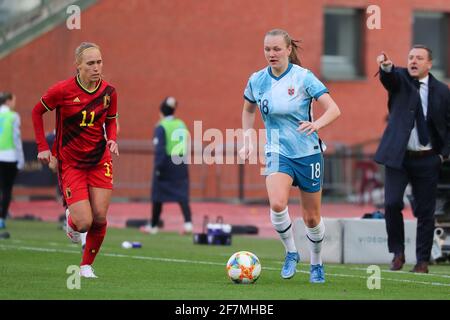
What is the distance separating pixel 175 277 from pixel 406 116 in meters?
3.37

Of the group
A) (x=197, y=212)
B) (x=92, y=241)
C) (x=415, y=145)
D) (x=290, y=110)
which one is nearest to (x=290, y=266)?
(x=290, y=110)

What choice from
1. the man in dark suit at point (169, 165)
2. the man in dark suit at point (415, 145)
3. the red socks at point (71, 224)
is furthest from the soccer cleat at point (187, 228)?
the red socks at point (71, 224)

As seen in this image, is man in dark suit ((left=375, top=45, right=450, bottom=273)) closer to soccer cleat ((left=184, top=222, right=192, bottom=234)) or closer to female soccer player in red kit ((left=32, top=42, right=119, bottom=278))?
female soccer player in red kit ((left=32, top=42, right=119, bottom=278))

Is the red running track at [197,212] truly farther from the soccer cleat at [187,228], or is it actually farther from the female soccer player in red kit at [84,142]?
the female soccer player in red kit at [84,142]

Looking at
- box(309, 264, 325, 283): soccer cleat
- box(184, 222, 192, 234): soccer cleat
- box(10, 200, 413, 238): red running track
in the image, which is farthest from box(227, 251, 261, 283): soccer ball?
box(10, 200, 413, 238): red running track

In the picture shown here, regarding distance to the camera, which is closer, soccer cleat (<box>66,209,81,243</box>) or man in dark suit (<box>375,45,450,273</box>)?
soccer cleat (<box>66,209,81,243</box>)

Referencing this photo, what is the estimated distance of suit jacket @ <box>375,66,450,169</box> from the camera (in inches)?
554

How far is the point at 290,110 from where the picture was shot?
11820mm

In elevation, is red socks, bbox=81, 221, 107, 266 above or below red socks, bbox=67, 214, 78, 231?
below

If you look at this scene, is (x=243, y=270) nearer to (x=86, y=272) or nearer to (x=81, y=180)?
(x=86, y=272)

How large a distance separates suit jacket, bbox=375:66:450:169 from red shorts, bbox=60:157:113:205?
342cm

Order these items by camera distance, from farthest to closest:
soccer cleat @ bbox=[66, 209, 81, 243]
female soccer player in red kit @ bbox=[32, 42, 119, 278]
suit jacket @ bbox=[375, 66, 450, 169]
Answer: suit jacket @ bbox=[375, 66, 450, 169]
soccer cleat @ bbox=[66, 209, 81, 243]
female soccer player in red kit @ bbox=[32, 42, 119, 278]
